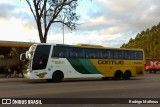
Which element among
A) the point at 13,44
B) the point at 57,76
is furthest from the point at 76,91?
the point at 13,44

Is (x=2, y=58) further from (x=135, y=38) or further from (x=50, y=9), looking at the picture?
(x=135, y=38)

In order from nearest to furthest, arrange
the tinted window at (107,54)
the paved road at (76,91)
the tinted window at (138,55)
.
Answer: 1. the paved road at (76,91)
2. the tinted window at (107,54)
3. the tinted window at (138,55)

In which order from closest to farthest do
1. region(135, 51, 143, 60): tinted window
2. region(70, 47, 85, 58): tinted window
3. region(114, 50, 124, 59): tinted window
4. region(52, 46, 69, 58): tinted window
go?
region(52, 46, 69, 58): tinted window → region(70, 47, 85, 58): tinted window → region(114, 50, 124, 59): tinted window → region(135, 51, 143, 60): tinted window

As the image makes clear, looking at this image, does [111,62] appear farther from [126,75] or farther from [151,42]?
[151,42]

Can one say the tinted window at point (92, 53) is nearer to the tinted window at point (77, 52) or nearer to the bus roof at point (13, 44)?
the tinted window at point (77, 52)

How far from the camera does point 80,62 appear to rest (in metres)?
31.8

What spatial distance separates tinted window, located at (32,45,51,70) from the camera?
2923 centimetres

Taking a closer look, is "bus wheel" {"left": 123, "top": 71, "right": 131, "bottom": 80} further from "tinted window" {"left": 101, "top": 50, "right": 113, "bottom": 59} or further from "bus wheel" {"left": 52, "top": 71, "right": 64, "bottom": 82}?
"bus wheel" {"left": 52, "top": 71, "right": 64, "bottom": 82}

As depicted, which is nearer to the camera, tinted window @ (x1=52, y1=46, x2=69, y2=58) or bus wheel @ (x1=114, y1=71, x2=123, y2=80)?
tinted window @ (x1=52, y1=46, x2=69, y2=58)

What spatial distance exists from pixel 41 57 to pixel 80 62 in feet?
11.9

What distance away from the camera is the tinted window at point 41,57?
95.9 ft

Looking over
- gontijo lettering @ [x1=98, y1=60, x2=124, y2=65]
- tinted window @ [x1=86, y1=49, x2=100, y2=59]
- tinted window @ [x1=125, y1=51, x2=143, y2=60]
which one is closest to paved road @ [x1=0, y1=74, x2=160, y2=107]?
tinted window @ [x1=86, y1=49, x2=100, y2=59]

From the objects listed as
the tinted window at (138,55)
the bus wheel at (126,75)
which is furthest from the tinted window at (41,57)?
the tinted window at (138,55)

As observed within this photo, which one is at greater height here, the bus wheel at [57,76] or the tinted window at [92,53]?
the tinted window at [92,53]
